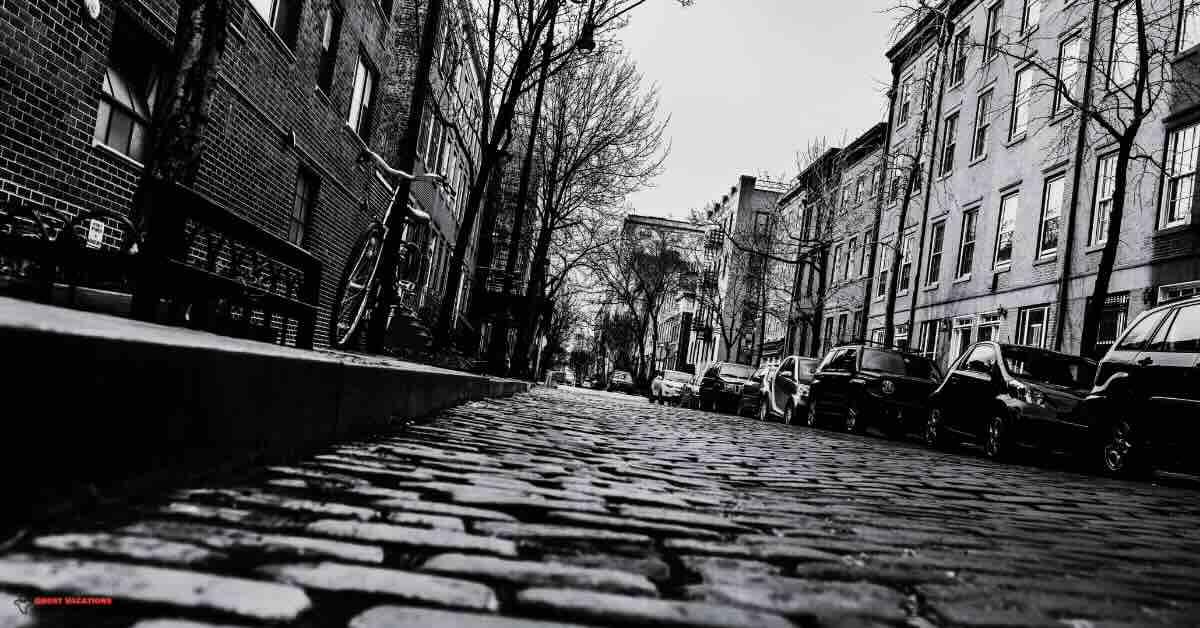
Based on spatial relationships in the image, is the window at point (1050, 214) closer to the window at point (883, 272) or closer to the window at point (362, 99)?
the window at point (883, 272)

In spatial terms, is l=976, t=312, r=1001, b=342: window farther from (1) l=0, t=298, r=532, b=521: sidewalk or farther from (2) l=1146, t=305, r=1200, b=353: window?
(1) l=0, t=298, r=532, b=521: sidewalk

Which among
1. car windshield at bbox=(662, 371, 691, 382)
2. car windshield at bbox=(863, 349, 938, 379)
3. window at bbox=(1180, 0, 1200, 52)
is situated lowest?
car windshield at bbox=(662, 371, 691, 382)

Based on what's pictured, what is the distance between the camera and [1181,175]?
54.9ft

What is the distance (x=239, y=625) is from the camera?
5.40 feet

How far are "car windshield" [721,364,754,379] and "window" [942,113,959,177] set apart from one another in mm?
8760

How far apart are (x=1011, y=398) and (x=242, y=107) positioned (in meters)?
11.0

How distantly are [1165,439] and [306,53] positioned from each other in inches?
506

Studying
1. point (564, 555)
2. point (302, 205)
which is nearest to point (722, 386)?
point (302, 205)

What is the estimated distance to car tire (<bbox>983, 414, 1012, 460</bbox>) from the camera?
37.8 feet

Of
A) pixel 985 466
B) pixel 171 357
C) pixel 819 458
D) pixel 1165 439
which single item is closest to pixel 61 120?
pixel 171 357

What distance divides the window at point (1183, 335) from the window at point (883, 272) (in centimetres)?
2204

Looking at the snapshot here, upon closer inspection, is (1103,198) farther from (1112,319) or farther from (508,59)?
(508,59)

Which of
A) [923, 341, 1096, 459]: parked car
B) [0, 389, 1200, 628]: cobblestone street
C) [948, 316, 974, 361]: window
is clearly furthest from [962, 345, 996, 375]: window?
[948, 316, 974, 361]: window

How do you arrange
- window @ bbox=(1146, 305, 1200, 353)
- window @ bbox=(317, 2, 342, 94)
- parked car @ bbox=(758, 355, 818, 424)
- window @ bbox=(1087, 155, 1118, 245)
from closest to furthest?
1. window @ bbox=(1146, 305, 1200, 353)
2. window @ bbox=(317, 2, 342, 94)
3. parked car @ bbox=(758, 355, 818, 424)
4. window @ bbox=(1087, 155, 1118, 245)
